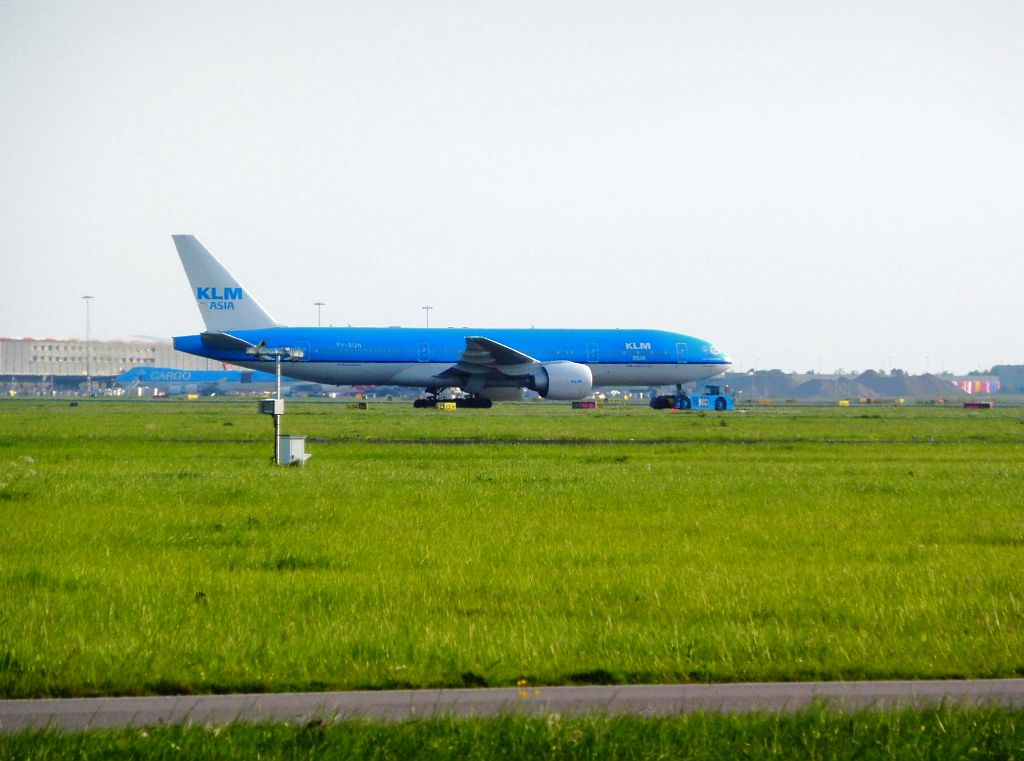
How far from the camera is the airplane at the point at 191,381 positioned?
576 feet

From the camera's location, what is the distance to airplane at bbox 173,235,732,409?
64.2m

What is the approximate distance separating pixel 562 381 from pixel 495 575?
164 feet

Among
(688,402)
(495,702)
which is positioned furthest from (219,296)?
(495,702)

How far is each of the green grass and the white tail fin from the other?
2388 inches

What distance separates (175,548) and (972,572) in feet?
31.1

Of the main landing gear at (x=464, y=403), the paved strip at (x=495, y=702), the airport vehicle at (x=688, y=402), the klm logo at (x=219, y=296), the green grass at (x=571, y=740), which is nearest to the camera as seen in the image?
the green grass at (x=571, y=740)

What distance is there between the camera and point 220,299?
220ft

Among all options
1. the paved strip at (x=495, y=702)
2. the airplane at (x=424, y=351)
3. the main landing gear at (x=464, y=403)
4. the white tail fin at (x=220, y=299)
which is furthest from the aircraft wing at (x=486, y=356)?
the paved strip at (x=495, y=702)

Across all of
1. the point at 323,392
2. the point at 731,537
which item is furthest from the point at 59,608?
the point at 323,392

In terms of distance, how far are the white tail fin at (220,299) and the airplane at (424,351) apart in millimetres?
53

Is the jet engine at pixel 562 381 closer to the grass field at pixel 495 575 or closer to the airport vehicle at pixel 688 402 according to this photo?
the airport vehicle at pixel 688 402

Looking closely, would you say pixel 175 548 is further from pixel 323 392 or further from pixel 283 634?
pixel 323 392

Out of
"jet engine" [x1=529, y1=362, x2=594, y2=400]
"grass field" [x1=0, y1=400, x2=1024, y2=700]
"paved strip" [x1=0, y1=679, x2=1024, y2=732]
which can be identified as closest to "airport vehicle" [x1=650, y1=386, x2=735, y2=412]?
"jet engine" [x1=529, y1=362, x2=594, y2=400]

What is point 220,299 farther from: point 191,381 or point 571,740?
point 191,381
